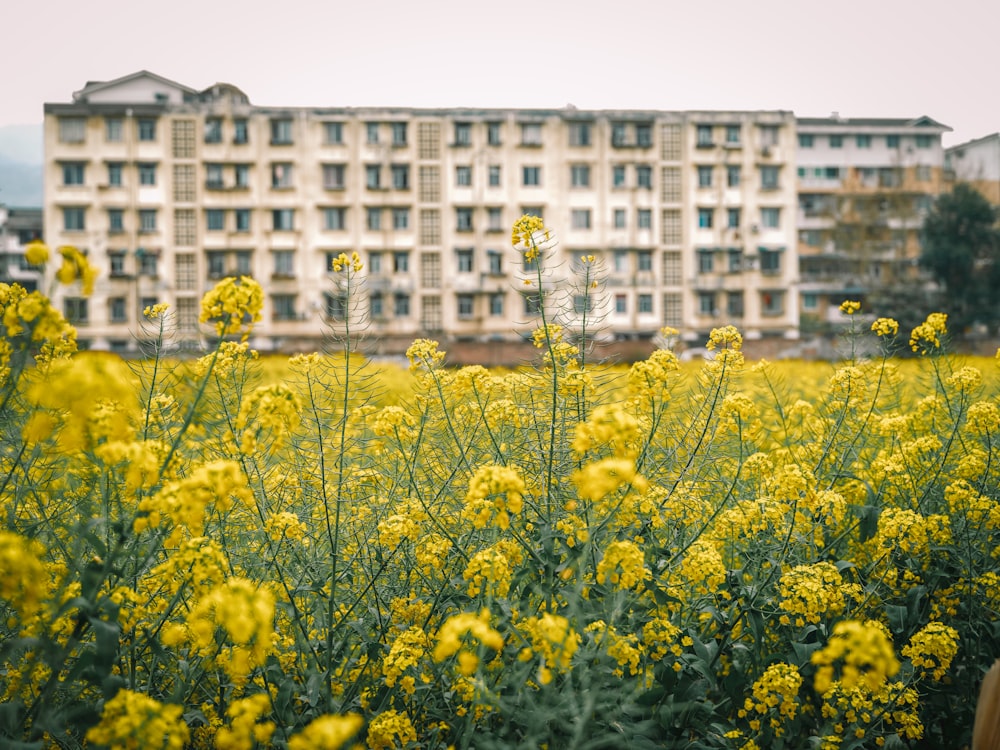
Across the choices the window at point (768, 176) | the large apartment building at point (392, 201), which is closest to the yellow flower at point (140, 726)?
the large apartment building at point (392, 201)

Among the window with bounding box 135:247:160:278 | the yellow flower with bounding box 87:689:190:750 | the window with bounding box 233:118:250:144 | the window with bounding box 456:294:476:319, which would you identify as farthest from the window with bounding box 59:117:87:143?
the yellow flower with bounding box 87:689:190:750

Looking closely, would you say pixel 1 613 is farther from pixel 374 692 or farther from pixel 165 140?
pixel 165 140

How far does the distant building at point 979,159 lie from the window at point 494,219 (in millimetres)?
25999

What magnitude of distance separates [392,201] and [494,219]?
14.3 ft

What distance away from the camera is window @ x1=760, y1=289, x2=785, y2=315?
34312 millimetres

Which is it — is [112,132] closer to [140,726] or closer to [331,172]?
[331,172]

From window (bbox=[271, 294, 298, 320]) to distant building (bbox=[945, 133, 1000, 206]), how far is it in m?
35.1

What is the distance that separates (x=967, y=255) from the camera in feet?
95.0

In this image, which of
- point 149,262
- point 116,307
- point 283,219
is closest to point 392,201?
point 283,219

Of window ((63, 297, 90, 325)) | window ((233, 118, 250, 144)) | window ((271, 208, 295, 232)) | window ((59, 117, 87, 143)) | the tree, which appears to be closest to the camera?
window ((63, 297, 90, 325))

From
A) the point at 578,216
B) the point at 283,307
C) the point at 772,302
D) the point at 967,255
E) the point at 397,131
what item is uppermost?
the point at 397,131

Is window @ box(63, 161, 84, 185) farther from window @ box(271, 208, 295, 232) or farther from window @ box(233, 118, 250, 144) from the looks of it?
window @ box(271, 208, 295, 232)

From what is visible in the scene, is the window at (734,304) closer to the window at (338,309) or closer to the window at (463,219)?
the window at (463,219)

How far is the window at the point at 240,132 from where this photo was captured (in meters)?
32.1
